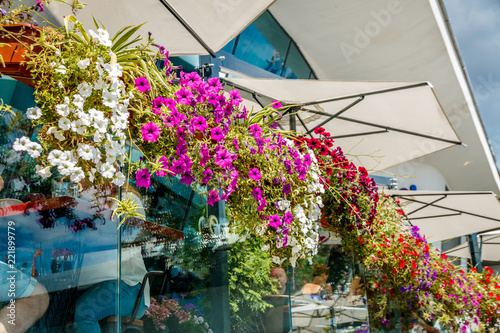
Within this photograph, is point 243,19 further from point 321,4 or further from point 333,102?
point 321,4

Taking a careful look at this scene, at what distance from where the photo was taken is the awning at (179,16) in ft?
8.48

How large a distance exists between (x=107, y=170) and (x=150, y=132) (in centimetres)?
32

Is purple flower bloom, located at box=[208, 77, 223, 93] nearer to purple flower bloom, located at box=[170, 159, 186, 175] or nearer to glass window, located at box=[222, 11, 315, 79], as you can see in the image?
purple flower bloom, located at box=[170, 159, 186, 175]

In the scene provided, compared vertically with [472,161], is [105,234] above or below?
below

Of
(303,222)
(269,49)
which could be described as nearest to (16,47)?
(303,222)

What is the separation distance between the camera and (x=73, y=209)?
1.60 meters

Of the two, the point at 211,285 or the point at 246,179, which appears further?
the point at 211,285

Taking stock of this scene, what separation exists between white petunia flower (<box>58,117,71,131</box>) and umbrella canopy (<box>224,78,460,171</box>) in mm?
2195

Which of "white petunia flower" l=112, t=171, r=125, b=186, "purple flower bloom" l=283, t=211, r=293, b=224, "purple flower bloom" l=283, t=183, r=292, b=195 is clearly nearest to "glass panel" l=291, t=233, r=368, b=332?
"purple flower bloom" l=283, t=211, r=293, b=224

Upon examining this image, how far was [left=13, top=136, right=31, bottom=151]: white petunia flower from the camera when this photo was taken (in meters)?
1.36

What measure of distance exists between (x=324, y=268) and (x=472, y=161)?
13728mm

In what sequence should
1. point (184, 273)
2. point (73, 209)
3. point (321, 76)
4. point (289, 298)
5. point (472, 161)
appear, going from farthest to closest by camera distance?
point (472, 161)
point (321, 76)
point (289, 298)
point (184, 273)
point (73, 209)

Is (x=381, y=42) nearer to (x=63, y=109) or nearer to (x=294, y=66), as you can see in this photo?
(x=294, y=66)

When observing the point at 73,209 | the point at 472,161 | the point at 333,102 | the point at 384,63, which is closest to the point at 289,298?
the point at 73,209
